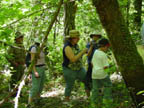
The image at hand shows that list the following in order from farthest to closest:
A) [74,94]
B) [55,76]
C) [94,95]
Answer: [55,76]
[74,94]
[94,95]

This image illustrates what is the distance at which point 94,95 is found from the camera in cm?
426

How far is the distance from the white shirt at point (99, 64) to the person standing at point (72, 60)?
485mm

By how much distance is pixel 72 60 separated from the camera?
4.78m

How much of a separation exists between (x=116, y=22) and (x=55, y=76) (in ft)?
21.6

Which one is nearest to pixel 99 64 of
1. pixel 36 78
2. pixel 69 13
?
pixel 36 78

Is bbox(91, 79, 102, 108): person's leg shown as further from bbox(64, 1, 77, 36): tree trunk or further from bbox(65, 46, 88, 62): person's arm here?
bbox(64, 1, 77, 36): tree trunk

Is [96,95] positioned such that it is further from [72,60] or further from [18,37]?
[18,37]

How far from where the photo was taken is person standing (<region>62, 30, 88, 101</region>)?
478 centimetres

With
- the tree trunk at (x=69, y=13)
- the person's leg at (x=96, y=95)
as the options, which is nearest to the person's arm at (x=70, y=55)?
the person's leg at (x=96, y=95)

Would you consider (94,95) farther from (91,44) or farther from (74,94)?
(74,94)

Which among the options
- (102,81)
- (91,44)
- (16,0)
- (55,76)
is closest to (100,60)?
(102,81)

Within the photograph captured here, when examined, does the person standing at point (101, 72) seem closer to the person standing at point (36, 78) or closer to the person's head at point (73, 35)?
the person's head at point (73, 35)

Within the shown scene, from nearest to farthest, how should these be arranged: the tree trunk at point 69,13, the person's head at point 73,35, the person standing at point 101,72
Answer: the person standing at point 101,72 < the person's head at point 73,35 < the tree trunk at point 69,13

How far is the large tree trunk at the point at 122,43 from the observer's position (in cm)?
329
